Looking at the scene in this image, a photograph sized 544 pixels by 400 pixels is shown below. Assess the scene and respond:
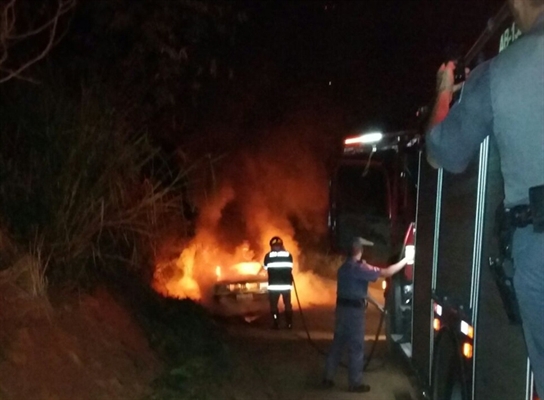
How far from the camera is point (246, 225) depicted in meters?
28.2

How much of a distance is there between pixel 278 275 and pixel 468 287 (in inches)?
429

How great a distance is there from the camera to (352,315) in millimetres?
10539

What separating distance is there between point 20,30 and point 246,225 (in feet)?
56.3

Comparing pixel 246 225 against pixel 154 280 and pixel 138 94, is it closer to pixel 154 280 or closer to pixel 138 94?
pixel 154 280

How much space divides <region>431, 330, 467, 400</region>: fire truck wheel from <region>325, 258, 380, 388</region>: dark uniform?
3559 mm

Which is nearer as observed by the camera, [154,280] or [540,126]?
[540,126]

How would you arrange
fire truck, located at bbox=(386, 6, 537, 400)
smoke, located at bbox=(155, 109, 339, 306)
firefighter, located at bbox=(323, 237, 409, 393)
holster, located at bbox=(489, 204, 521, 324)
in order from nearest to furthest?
1. holster, located at bbox=(489, 204, 521, 324)
2. fire truck, located at bbox=(386, 6, 537, 400)
3. firefighter, located at bbox=(323, 237, 409, 393)
4. smoke, located at bbox=(155, 109, 339, 306)

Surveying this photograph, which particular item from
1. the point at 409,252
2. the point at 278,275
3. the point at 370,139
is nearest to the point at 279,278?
the point at 278,275

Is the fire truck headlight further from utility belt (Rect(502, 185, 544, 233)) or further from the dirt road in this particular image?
utility belt (Rect(502, 185, 544, 233))

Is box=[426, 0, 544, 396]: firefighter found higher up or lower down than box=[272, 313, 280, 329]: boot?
higher up

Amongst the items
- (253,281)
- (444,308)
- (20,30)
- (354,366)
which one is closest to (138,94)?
(20,30)

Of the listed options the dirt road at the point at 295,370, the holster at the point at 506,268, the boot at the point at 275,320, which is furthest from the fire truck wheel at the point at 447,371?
the boot at the point at 275,320

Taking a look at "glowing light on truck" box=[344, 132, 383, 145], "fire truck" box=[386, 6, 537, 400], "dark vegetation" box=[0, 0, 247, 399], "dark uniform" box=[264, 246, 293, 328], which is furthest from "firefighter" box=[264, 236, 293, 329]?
"fire truck" box=[386, 6, 537, 400]

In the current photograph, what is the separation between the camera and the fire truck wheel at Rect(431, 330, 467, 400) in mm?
5840
